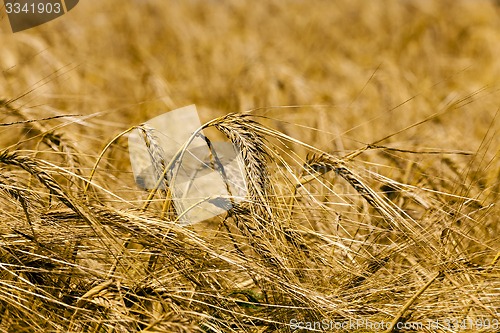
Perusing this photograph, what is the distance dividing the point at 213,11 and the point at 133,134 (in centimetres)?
616

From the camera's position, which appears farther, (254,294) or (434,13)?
(434,13)

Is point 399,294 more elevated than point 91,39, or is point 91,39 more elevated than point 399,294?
point 91,39

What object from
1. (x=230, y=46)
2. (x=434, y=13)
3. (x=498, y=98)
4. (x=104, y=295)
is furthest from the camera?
(x=434, y=13)

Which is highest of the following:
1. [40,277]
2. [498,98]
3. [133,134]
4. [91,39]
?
[91,39]

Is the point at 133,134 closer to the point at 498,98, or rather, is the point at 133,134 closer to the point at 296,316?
the point at 296,316

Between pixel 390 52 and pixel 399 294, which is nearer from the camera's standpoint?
pixel 399 294

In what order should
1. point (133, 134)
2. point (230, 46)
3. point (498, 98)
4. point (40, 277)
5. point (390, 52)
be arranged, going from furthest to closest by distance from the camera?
point (390, 52) → point (230, 46) → point (498, 98) → point (133, 134) → point (40, 277)

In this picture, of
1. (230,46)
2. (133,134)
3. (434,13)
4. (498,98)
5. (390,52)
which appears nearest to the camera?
(133,134)

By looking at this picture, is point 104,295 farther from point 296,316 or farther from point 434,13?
point 434,13

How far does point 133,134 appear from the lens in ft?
6.05

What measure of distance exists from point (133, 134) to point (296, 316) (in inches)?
24.5

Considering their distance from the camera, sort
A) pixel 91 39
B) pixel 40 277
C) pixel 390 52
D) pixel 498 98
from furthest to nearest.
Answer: pixel 390 52, pixel 91 39, pixel 498 98, pixel 40 277

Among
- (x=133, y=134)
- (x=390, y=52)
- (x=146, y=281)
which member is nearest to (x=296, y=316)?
(x=146, y=281)

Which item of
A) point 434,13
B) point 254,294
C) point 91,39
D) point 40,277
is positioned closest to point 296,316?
point 254,294
